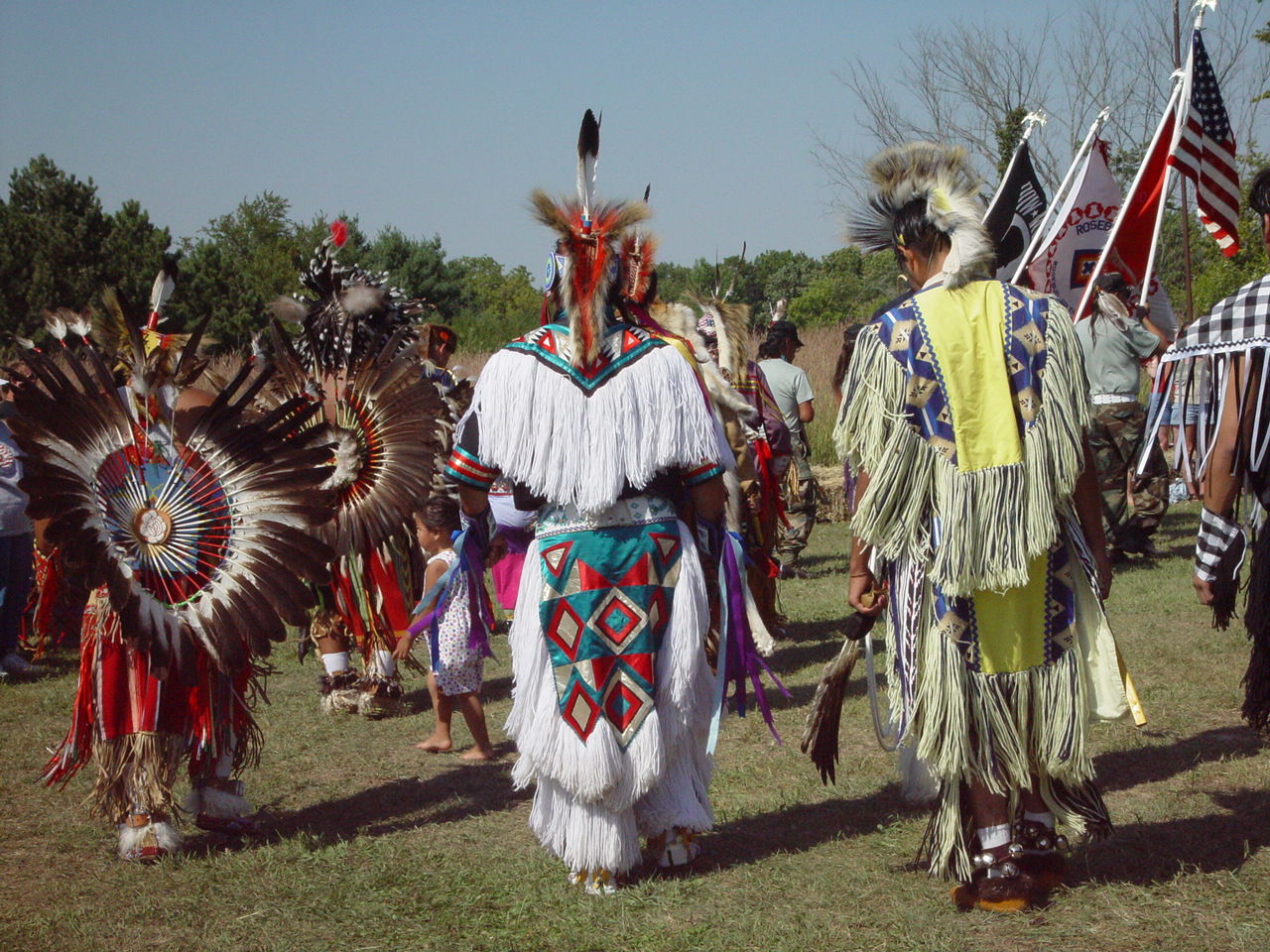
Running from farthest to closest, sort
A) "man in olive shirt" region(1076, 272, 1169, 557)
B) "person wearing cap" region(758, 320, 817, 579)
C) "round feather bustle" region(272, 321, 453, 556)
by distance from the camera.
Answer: "person wearing cap" region(758, 320, 817, 579)
"man in olive shirt" region(1076, 272, 1169, 557)
"round feather bustle" region(272, 321, 453, 556)

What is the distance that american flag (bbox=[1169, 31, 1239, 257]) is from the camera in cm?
512

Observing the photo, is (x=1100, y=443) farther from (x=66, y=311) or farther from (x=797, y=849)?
(x=66, y=311)

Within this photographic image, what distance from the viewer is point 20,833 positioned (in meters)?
3.86

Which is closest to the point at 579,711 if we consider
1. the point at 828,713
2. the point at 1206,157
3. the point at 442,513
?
the point at 828,713

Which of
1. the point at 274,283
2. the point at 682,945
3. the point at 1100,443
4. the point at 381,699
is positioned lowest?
the point at 682,945

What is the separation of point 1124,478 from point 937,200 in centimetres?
540

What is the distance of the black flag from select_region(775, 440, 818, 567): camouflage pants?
215 centimetres

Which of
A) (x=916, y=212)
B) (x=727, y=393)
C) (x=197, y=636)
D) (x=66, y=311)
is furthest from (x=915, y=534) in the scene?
(x=66, y=311)

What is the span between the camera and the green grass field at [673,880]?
9.16 ft

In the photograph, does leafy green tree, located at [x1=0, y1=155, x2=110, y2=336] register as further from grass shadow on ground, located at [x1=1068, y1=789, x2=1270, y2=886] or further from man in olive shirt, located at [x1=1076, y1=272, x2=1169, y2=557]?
grass shadow on ground, located at [x1=1068, y1=789, x2=1270, y2=886]

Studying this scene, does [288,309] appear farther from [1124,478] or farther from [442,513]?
[1124,478]

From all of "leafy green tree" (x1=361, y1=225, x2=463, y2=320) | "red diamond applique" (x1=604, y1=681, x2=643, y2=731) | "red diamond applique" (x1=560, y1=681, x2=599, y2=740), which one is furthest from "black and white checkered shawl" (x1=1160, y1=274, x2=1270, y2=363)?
"leafy green tree" (x1=361, y1=225, x2=463, y2=320)

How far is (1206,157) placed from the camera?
17.0ft

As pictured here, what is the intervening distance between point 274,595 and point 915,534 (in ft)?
6.10
